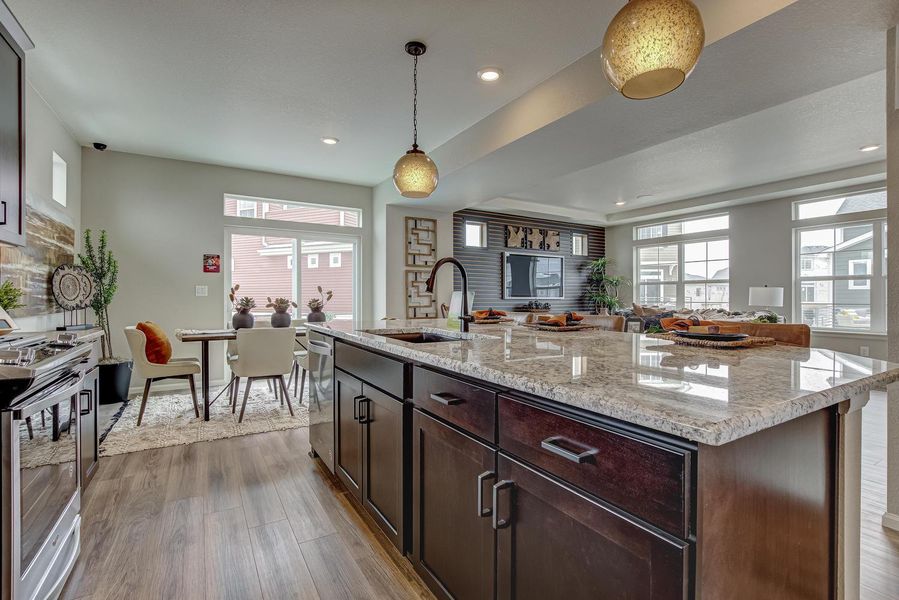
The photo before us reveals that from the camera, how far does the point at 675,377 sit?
1.04m

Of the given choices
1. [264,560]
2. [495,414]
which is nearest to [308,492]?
[264,560]

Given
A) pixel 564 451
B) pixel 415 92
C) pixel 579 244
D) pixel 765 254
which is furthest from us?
pixel 579 244

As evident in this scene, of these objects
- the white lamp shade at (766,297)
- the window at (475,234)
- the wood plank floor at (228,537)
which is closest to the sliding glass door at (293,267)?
the window at (475,234)

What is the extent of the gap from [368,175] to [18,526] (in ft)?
16.2

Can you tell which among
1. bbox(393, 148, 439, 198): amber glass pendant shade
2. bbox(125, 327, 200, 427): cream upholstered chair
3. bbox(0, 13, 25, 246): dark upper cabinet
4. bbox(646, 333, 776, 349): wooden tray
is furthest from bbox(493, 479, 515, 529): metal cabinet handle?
bbox(125, 327, 200, 427): cream upholstered chair

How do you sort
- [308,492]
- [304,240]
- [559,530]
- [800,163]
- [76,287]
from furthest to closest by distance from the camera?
[304,240], [800,163], [76,287], [308,492], [559,530]

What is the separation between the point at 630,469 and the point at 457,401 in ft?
1.93

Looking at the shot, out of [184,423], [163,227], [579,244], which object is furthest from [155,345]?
[579,244]

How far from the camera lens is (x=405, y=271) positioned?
602 centimetres

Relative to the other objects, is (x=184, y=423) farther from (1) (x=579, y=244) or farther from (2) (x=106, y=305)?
(1) (x=579, y=244)

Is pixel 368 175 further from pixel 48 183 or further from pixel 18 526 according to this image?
pixel 18 526

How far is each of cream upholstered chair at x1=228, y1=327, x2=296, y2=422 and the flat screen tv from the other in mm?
4607

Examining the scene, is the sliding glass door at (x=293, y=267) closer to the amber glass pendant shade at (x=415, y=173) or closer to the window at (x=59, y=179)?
the window at (x=59, y=179)

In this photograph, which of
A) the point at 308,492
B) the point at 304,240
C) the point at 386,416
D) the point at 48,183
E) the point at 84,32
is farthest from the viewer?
the point at 304,240
